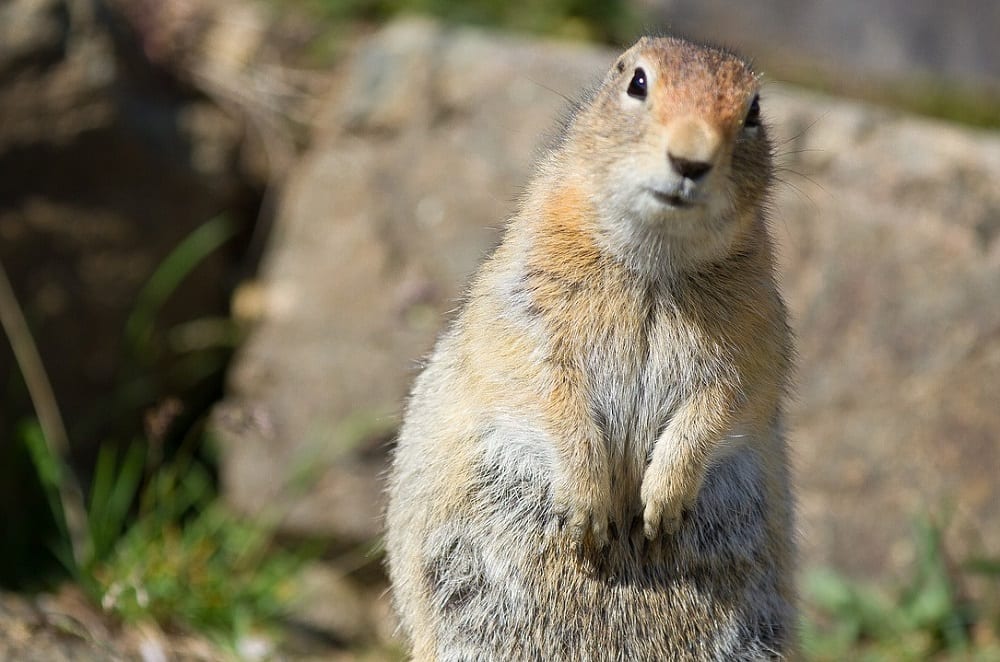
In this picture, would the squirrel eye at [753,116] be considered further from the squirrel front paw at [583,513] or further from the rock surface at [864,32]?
the rock surface at [864,32]

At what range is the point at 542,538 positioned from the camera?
3.90 meters

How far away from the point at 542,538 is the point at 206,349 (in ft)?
14.1

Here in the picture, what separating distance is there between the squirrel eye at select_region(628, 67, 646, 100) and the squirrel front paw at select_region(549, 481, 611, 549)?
123 cm

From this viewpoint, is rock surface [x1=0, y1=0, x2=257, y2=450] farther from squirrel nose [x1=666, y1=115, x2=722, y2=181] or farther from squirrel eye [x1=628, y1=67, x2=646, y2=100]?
squirrel nose [x1=666, y1=115, x2=722, y2=181]

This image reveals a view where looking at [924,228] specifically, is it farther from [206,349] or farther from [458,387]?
[206,349]

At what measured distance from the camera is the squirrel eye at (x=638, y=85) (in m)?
3.57

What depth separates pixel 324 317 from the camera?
7367mm

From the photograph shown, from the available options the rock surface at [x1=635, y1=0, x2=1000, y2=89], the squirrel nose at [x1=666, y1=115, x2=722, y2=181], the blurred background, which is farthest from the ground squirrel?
the rock surface at [x1=635, y1=0, x2=1000, y2=89]

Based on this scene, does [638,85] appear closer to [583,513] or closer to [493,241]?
[583,513]

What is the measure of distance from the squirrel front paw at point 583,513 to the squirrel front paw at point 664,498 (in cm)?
13

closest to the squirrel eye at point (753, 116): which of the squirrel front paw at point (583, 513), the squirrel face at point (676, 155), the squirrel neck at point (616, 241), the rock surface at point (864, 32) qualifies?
the squirrel face at point (676, 155)

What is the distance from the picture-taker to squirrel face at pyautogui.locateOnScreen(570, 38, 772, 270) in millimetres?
3271

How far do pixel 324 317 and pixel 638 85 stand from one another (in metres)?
4.14

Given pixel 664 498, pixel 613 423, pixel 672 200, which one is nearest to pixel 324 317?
pixel 613 423
